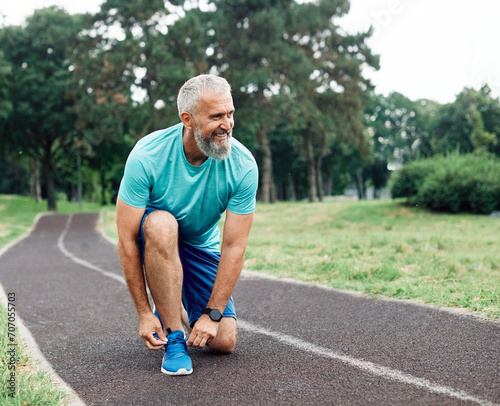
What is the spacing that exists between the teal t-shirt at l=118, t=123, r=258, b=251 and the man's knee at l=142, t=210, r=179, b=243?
0.11m

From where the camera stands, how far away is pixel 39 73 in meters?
35.1

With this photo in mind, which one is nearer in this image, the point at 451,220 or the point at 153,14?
the point at 451,220

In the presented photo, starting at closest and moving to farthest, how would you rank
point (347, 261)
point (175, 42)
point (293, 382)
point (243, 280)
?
point (293, 382), point (243, 280), point (347, 261), point (175, 42)

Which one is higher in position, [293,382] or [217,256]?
[217,256]

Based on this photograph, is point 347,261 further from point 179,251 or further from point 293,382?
point 293,382

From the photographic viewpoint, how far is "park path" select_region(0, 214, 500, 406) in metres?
3.12

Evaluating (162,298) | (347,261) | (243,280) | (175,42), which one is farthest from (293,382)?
(175,42)

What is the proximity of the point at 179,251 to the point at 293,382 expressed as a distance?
1.37m

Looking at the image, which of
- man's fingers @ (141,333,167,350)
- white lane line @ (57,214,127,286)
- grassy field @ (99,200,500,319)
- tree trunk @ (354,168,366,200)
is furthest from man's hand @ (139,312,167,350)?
tree trunk @ (354,168,366,200)

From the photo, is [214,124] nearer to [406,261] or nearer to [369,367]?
[369,367]

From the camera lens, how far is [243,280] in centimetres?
762

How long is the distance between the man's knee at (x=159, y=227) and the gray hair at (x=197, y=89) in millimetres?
729

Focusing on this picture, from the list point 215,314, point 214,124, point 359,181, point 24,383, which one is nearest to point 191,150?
point 214,124

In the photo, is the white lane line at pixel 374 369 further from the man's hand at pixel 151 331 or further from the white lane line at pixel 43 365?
the white lane line at pixel 43 365
